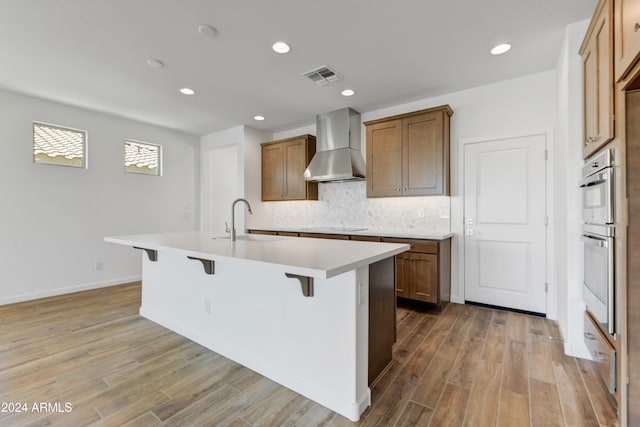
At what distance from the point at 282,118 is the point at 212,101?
114 cm

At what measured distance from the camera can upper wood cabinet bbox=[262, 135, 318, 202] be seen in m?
4.76

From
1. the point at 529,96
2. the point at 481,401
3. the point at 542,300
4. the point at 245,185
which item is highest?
the point at 529,96

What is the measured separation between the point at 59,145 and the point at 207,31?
327 cm

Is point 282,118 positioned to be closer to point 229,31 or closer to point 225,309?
point 229,31

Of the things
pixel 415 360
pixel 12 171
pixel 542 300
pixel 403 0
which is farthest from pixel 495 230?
pixel 12 171

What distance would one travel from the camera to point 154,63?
287 cm

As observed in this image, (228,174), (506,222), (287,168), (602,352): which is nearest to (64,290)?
(228,174)

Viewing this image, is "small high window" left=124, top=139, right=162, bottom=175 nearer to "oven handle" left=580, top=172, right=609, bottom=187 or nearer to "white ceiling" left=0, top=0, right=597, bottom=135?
"white ceiling" left=0, top=0, right=597, bottom=135

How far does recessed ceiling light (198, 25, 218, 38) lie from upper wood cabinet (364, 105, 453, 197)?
2.23 m

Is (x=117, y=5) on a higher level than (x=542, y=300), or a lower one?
higher

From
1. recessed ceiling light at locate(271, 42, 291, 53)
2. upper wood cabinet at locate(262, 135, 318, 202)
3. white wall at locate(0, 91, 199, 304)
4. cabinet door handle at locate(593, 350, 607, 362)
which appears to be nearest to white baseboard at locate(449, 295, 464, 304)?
cabinet door handle at locate(593, 350, 607, 362)

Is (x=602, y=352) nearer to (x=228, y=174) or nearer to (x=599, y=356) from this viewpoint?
(x=599, y=356)

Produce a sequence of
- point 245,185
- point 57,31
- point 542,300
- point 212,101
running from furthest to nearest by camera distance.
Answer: point 245,185 → point 212,101 → point 542,300 → point 57,31

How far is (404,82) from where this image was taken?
3.33 m
